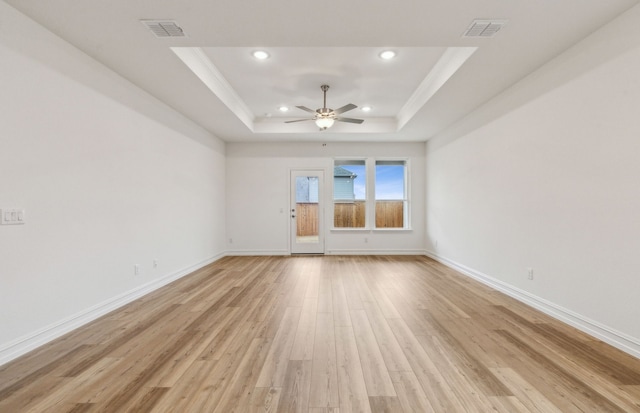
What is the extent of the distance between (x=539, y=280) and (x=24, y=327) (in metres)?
4.90

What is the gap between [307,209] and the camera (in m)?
7.08

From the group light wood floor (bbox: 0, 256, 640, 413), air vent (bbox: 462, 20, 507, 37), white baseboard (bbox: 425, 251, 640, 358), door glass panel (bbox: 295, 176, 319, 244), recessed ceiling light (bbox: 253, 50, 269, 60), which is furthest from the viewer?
door glass panel (bbox: 295, 176, 319, 244)

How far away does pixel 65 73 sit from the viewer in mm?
2613

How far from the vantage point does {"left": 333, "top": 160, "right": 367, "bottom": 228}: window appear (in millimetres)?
7039

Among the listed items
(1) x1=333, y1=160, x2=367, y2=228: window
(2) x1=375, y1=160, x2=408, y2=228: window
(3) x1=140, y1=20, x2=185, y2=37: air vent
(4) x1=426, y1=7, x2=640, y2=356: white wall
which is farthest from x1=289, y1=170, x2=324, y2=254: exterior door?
(3) x1=140, y1=20, x2=185, y2=37: air vent

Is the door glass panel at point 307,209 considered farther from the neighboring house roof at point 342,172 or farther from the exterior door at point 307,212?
the neighboring house roof at point 342,172

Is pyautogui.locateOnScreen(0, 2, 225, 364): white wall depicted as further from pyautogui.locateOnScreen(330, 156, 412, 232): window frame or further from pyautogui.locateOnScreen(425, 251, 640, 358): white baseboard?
pyautogui.locateOnScreen(425, 251, 640, 358): white baseboard

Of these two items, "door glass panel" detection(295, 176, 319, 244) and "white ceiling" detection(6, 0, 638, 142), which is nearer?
"white ceiling" detection(6, 0, 638, 142)

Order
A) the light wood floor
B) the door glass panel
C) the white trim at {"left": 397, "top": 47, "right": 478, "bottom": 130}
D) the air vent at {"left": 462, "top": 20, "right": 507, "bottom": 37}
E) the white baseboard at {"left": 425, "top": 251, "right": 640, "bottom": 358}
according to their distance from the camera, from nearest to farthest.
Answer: the light wood floor, the white baseboard at {"left": 425, "top": 251, "right": 640, "bottom": 358}, the air vent at {"left": 462, "top": 20, "right": 507, "bottom": 37}, the white trim at {"left": 397, "top": 47, "right": 478, "bottom": 130}, the door glass panel

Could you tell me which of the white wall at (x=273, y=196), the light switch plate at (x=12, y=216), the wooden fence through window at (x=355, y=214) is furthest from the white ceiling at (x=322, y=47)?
the wooden fence through window at (x=355, y=214)

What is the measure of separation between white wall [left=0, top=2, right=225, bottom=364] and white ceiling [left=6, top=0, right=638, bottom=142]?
0.29 metres

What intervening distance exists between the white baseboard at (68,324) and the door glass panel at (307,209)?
353 cm

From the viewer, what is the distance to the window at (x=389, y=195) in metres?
7.05

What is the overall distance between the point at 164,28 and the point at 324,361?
309cm
